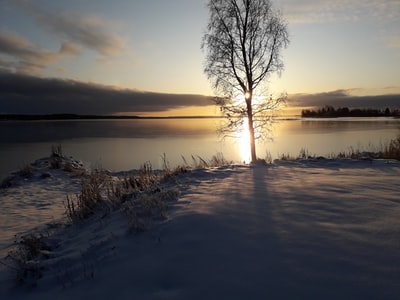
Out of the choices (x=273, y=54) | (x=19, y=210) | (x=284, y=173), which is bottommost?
(x=19, y=210)

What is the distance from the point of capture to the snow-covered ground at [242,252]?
2.97 m

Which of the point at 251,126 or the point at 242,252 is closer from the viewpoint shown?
the point at 242,252

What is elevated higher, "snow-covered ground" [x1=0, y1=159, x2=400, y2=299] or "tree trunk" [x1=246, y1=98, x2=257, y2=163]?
"tree trunk" [x1=246, y1=98, x2=257, y2=163]

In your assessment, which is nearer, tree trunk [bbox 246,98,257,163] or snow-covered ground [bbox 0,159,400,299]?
snow-covered ground [bbox 0,159,400,299]

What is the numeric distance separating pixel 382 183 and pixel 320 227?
3.26 metres

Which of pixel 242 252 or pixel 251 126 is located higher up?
pixel 251 126

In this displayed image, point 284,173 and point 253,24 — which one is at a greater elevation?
point 253,24

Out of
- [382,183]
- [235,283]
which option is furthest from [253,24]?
[235,283]

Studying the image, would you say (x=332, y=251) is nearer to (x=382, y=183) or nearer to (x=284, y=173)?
(x=382, y=183)

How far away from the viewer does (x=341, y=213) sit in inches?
176

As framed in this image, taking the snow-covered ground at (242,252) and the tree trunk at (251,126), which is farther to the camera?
the tree trunk at (251,126)

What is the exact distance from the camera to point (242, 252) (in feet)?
11.5

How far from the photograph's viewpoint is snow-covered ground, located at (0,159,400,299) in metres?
2.97

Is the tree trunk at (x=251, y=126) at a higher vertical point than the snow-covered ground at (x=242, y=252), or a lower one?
higher
